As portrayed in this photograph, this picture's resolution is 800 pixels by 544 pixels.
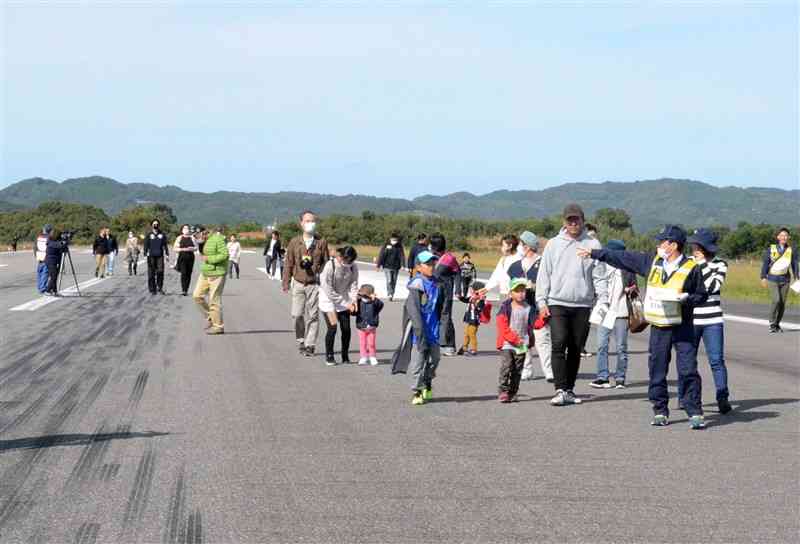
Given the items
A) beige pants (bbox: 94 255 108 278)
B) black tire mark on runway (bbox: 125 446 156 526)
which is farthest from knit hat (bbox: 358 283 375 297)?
beige pants (bbox: 94 255 108 278)

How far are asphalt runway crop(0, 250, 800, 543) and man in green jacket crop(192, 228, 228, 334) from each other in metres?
3.56

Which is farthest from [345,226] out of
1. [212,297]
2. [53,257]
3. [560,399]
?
[560,399]

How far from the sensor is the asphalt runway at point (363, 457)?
6.56 meters

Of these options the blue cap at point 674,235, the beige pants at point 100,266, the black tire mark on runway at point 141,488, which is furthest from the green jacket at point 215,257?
the beige pants at point 100,266

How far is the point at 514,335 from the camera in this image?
1201 cm

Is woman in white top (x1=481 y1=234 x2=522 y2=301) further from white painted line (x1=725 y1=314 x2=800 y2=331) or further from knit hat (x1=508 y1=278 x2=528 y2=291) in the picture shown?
white painted line (x1=725 y1=314 x2=800 y2=331)

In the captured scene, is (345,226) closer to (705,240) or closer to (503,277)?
(503,277)

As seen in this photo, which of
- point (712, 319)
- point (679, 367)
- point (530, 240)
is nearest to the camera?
point (679, 367)

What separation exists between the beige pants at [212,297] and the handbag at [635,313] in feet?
26.8

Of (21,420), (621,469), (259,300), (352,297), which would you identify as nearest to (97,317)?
(259,300)

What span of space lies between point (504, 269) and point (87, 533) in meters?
9.18

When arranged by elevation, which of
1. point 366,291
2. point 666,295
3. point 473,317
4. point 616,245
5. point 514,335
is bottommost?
point 473,317

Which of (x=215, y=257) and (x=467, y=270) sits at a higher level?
(x=215, y=257)

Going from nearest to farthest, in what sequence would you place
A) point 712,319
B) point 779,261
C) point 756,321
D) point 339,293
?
point 712,319, point 339,293, point 779,261, point 756,321
